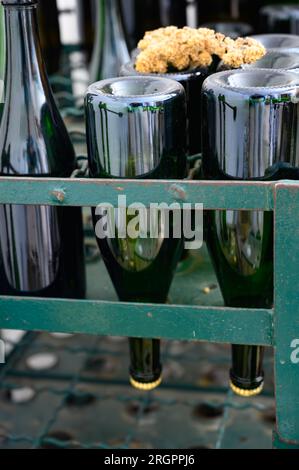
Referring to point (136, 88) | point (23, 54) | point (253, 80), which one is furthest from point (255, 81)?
point (23, 54)

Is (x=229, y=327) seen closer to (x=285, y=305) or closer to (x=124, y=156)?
(x=285, y=305)

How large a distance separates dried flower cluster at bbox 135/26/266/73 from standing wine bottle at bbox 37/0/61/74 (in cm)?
62

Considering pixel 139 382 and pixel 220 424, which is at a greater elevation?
pixel 139 382

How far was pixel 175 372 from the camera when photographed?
50.8 inches

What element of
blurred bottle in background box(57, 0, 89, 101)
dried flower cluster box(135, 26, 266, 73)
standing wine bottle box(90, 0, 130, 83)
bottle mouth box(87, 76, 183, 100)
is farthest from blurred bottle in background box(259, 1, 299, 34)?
bottle mouth box(87, 76, 183, 100)

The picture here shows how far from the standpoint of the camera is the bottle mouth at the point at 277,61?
2.28ft

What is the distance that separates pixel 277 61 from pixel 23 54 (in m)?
0.25

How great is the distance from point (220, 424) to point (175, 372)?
18 centimetres

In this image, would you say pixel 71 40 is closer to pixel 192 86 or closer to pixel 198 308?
pixel 192 86

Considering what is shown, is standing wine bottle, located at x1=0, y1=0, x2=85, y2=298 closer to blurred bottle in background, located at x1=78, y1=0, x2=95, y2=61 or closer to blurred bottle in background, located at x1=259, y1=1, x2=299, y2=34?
blurred bottle in background, located at x1=259, y1=1, x2=299, y2=34

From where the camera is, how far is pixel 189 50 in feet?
2.33

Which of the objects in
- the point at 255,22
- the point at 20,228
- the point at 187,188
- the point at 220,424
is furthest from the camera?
the point at 255,22

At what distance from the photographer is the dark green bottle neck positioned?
2.21ft

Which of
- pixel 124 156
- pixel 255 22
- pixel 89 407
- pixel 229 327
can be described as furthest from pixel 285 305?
pixel 255 22
